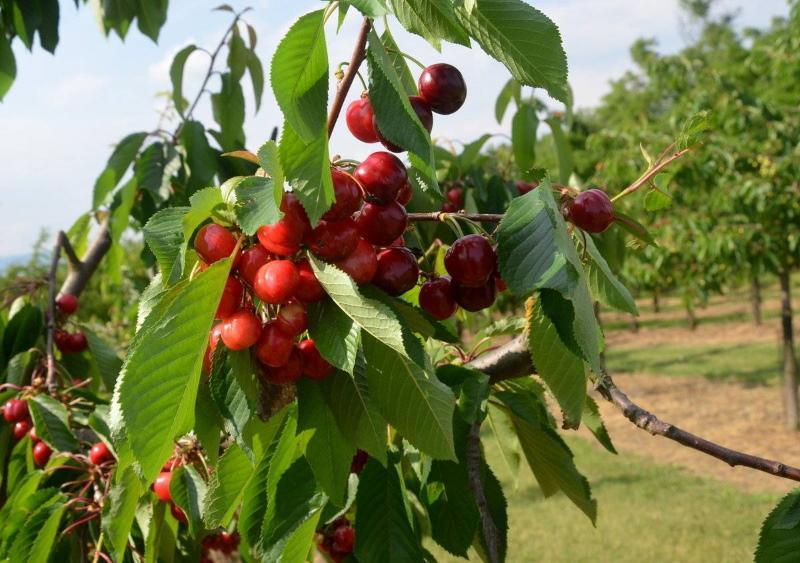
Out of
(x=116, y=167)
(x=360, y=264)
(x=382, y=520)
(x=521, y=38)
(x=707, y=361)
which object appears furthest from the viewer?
(x=707, y=361)

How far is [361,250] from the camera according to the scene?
2.42 ft

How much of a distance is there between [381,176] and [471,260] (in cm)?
15

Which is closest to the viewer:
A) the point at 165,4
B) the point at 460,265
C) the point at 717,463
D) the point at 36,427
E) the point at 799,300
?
the point at 460,265

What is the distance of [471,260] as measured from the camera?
31.5 inches

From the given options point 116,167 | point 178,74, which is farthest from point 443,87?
point 178,74

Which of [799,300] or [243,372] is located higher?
[243,372]

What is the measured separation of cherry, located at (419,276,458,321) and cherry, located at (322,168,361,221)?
227mm

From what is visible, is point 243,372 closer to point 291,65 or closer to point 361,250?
point 361,250

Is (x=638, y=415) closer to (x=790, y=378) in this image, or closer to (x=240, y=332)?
(x=240, y=332)

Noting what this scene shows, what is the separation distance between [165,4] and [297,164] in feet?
6.73

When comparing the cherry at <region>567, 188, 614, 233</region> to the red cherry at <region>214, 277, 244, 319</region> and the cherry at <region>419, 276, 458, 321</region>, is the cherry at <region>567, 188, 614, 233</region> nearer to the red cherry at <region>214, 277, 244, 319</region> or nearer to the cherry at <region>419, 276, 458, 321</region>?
the cherry at <region>419, 276, 458, 321</region>

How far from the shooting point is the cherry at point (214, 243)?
0.72 metres

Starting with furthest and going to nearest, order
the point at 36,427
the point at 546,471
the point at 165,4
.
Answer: the point at 165,4
the point at 36,427
the point at 546,471

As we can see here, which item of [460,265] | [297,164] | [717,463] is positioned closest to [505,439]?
[460,265]
